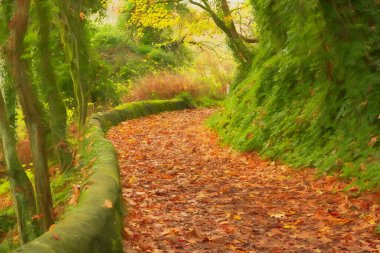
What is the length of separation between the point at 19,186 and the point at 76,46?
194 inches

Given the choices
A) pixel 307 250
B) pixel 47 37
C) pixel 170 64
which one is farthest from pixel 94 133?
pixel 170 64

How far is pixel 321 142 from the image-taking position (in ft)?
29.0

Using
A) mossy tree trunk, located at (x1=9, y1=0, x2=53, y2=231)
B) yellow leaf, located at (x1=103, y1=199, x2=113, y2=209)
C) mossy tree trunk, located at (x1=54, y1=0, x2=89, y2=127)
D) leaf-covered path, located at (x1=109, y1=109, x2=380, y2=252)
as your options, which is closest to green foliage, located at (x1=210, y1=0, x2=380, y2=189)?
leaf-covered path, located at (x1=109, y1=109, x2=380, y2=252)

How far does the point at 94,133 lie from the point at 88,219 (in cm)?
672

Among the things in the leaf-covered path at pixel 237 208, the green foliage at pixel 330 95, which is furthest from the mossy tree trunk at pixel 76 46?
the green foliage at pixel 330 95

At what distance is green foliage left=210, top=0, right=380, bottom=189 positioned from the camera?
7430 millimetres

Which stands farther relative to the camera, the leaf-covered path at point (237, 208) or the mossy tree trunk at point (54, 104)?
the mossy tree trunk at point (54, 104)

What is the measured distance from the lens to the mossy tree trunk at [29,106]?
18.4 feet

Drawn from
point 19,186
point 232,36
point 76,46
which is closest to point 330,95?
point 76,46

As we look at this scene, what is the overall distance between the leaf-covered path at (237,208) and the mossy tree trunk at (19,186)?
1141 millimetres

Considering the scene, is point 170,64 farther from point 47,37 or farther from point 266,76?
point 47,37

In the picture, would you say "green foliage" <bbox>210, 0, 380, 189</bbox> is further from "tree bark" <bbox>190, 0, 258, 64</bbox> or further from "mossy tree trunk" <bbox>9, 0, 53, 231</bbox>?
"tree bark" <bbox>190, 0, 258, 64</bbox>

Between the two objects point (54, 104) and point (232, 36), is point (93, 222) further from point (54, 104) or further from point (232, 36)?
point (232, 36)

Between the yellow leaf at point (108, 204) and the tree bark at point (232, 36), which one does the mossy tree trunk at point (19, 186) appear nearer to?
the yellow leaf at point (108, 204)
